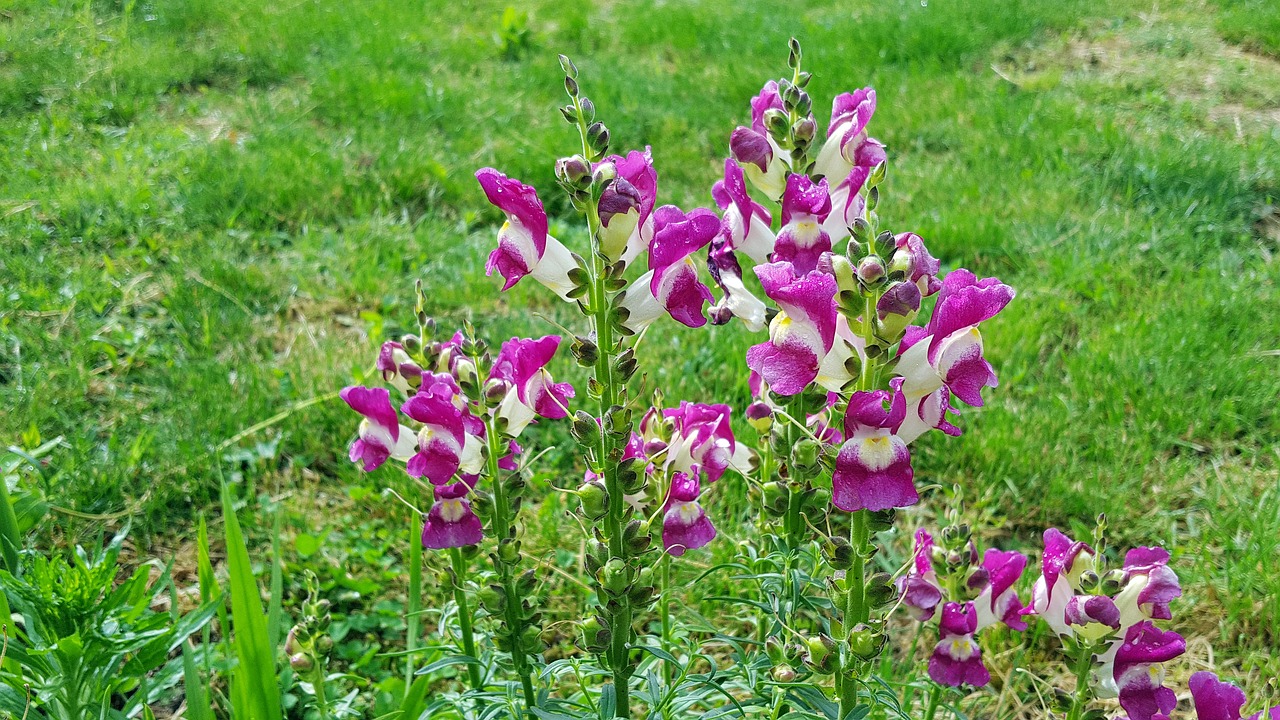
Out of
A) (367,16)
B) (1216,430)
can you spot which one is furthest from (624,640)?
(367,16)

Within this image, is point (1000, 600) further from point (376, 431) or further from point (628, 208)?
point (376, 431)

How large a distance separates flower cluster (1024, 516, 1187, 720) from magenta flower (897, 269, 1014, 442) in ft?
1.41

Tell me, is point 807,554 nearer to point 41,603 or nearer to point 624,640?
point 624,640

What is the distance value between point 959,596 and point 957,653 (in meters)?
0.10

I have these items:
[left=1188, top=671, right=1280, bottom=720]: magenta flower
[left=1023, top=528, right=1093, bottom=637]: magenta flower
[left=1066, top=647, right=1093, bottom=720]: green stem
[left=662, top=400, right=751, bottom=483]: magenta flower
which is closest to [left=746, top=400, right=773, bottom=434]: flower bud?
[left=662, top=400, right=751, bottom=483]: magenta flower

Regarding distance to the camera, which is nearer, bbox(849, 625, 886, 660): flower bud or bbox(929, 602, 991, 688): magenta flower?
bbox(849, 625, 886, 660): flower bud

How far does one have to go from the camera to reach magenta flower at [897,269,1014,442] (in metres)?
1.30

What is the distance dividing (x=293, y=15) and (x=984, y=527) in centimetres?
577

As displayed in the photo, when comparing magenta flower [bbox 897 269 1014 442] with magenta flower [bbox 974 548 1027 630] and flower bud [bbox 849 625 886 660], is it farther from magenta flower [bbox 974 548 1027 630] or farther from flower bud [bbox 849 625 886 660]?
magenta flower [bbox 974 548 1027 630]

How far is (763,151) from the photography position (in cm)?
162

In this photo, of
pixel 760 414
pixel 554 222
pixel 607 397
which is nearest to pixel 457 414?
pixel 607 397

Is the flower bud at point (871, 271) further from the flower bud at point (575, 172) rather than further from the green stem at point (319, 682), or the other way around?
the green stem at point (319, 682)

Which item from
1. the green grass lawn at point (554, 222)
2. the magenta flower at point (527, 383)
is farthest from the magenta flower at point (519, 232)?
the green grass lawn at point (554, 222)

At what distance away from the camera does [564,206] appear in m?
4.57
